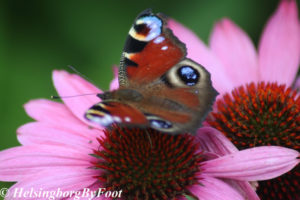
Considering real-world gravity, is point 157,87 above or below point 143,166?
above

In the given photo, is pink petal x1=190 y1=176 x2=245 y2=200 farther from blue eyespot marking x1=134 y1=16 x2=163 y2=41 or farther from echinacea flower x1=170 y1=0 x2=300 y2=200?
blue eyespot marking x1=134 y1=16 x2=163 y2=41

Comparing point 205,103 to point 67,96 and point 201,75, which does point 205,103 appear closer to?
point 201,75

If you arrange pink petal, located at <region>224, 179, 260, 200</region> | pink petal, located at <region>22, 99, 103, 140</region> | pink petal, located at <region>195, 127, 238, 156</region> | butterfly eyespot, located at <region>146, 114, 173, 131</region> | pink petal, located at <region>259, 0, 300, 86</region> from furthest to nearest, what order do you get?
pink petal, located at <region>259, 0, 300, 86</region> < pink petal, located at <region>22, 99, 103, 140</region> < pink petal, located at <region>195, 127, 238, 156</region> < pink petal, located at <region>224, 179, 260, 200</region> < butterfly eyespot, located at <region>146, 114, 173, 131</region>

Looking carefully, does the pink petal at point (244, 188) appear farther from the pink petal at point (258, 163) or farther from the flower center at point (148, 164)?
the flower center at point (148, 164)

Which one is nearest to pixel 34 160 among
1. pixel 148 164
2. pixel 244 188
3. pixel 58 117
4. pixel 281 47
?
pixel 58 117

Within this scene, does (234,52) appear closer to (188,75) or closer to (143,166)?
(188,75)

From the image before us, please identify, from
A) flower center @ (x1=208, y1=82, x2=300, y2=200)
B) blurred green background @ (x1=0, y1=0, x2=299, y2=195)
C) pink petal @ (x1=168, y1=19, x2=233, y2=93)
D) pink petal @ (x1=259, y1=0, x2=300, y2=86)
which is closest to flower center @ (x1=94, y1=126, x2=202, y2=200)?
flower center @ (x1=208, y1=82, x2=300, y2=200)
